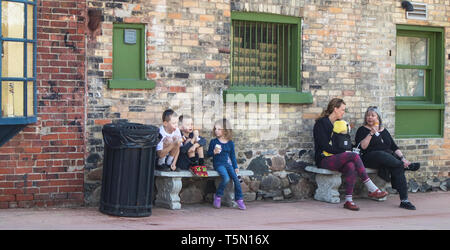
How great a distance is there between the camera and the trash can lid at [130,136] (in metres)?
8.16

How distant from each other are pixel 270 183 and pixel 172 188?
1.92 metres

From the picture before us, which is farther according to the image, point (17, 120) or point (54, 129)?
point (54, 129)

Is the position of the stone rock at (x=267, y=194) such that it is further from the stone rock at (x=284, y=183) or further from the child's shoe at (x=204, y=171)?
the child's shoe at (x=204, y=171)

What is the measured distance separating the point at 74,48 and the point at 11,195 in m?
2.09

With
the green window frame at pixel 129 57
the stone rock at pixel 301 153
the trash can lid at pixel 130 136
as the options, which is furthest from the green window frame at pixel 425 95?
the trash can lid at pixel 130 136

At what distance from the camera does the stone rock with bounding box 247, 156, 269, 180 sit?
1021 centimetres

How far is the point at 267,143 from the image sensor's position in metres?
10.4

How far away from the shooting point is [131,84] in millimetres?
9250

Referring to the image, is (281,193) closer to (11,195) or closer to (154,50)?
(154,50)

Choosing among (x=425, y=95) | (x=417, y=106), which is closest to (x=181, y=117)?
(x=417, y=106)

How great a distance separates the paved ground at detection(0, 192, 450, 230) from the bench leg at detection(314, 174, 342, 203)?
0.51ft

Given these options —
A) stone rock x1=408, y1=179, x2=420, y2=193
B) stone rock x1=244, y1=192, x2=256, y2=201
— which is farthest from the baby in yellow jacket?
stone rock x1=408, y1=179, x2=420, y2=193

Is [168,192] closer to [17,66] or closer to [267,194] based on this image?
[267,194]

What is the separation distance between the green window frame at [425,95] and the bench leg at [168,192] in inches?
174
